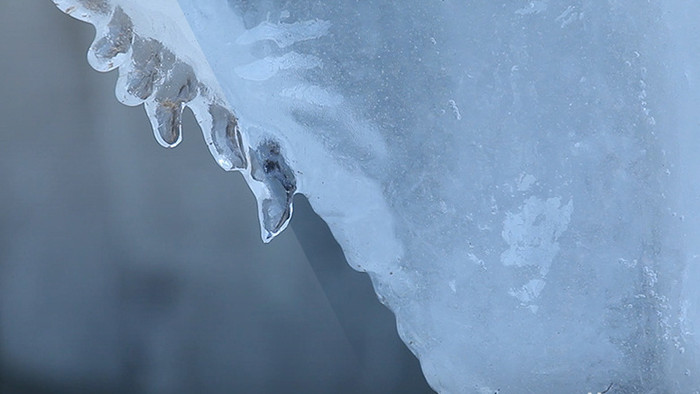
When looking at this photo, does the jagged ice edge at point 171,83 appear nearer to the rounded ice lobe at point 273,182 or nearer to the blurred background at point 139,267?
the rounded ice lobe at point 273,182

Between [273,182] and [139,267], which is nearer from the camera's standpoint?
[273,182]

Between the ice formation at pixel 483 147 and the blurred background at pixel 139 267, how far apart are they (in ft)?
1.83

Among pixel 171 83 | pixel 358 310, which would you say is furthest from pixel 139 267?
pixel 171 83

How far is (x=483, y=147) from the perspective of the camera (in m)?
0.26

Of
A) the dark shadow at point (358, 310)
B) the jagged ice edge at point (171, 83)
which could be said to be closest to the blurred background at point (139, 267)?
the dark shadow at point (358, 310)

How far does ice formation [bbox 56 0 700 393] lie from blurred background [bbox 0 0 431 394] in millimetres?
559

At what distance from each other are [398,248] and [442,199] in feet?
0.08

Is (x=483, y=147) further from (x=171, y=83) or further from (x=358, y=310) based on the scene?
(x=358, y=310)

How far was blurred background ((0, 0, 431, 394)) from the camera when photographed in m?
0.85

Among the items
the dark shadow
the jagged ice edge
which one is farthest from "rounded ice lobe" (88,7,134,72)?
the dark shadow

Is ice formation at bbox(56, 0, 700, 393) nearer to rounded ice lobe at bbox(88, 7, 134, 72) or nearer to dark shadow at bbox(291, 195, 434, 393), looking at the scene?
rounded ice lobe at bbox(88, 7, 134, 72)

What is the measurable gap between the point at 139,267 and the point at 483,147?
690 mm

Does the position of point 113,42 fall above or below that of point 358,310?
above

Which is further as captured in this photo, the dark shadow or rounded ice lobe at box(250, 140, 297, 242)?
the dark shadow
